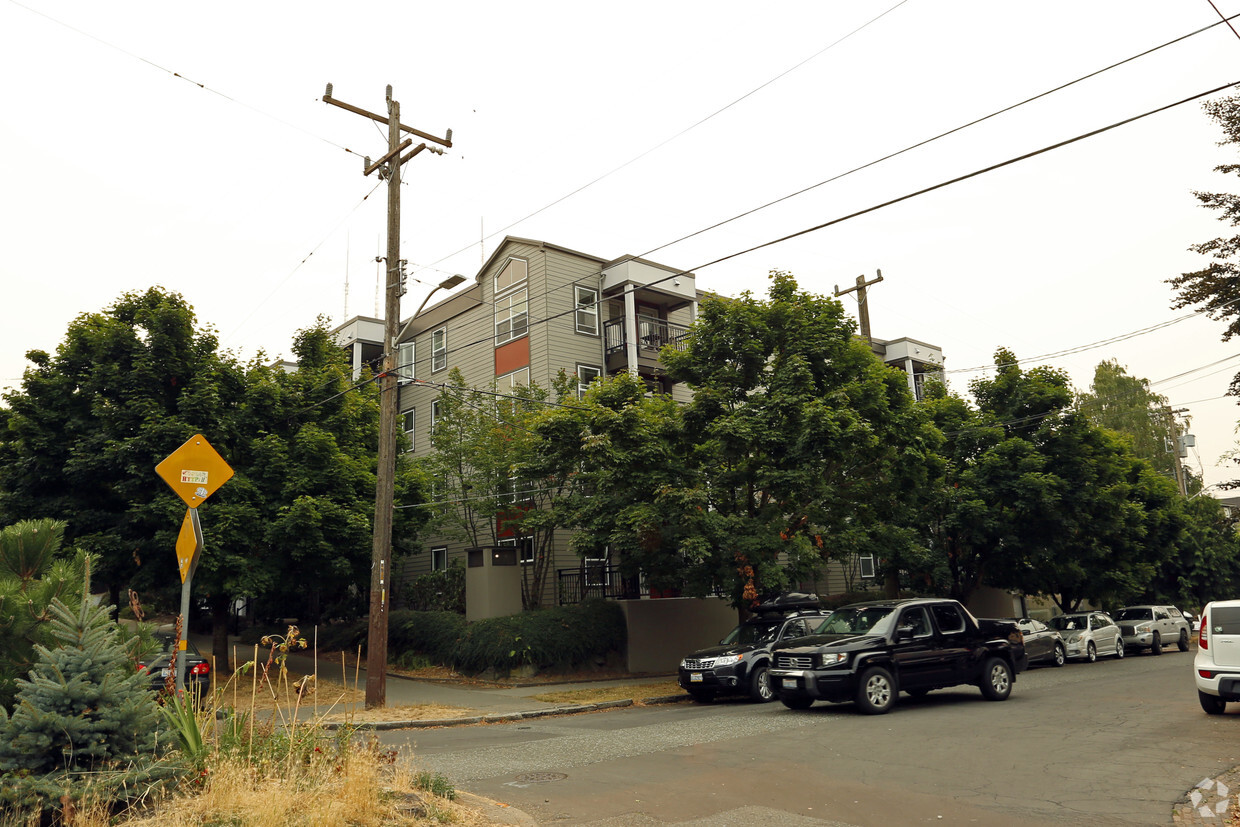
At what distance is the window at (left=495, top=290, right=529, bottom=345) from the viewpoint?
92.3ft

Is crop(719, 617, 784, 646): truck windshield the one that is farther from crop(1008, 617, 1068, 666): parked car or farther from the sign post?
the sign post

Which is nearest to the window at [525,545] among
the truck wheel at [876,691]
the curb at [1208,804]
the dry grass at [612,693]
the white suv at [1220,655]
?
the dry grass at [612,693]

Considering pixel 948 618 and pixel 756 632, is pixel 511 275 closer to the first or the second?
pixel 756 632

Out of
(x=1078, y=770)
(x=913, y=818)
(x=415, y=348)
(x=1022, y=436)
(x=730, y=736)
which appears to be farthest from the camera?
(x=415, y=348)

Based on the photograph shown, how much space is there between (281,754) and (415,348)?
28.1 meters

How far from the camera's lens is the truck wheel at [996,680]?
49.0ft

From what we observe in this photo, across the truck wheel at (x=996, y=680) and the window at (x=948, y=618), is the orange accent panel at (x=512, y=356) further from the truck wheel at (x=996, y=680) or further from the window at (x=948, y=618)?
the truck wheel at (x=996, y=680)

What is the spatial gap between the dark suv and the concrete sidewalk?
1.25 m

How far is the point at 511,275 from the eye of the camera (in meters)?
29.3

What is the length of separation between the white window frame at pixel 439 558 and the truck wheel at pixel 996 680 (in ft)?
63.7

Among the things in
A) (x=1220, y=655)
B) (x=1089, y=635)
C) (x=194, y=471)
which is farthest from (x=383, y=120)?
(x=1089, y=635)

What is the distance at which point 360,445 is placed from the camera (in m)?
21.4

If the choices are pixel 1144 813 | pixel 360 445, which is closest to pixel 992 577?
pixel 360 445

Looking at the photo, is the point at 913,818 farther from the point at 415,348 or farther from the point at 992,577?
the point at 415,348
